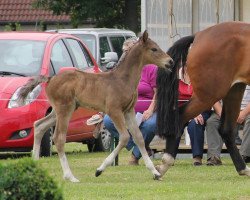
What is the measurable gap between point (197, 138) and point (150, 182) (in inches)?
113

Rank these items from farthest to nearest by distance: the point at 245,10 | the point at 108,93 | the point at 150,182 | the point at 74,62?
the point at 245,10, the point at 74,62, the point at 108,93, the point at 150,182

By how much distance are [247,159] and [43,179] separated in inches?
309

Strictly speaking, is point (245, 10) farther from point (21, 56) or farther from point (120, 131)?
point (120, 131)

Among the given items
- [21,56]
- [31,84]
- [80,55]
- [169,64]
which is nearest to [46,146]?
[21,56]

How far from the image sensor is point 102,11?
41.0 metres

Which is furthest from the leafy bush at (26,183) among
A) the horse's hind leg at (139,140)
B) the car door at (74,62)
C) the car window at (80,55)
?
the car window at (80,55)

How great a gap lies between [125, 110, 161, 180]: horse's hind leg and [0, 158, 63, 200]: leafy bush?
4.78 meters

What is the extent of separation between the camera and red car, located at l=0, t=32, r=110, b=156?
15516 mm

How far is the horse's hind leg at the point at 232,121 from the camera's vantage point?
13.2m

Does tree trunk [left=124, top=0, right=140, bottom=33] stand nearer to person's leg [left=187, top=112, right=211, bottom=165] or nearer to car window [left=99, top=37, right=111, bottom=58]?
car window [left=99, top=37, right=111, bottom=58]

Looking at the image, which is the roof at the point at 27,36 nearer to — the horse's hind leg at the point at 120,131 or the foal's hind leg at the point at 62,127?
the foal's hind leg at the point at 62,127

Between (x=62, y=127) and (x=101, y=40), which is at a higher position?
(x=62, y=127)

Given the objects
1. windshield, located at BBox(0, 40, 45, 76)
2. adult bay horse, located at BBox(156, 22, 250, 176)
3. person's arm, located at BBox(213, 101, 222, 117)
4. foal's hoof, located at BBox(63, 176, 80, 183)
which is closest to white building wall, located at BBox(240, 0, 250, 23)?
windshield, located at BBox(0, 40, 45, 76)

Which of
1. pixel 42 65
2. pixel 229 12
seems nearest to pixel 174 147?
pixel 42 65
